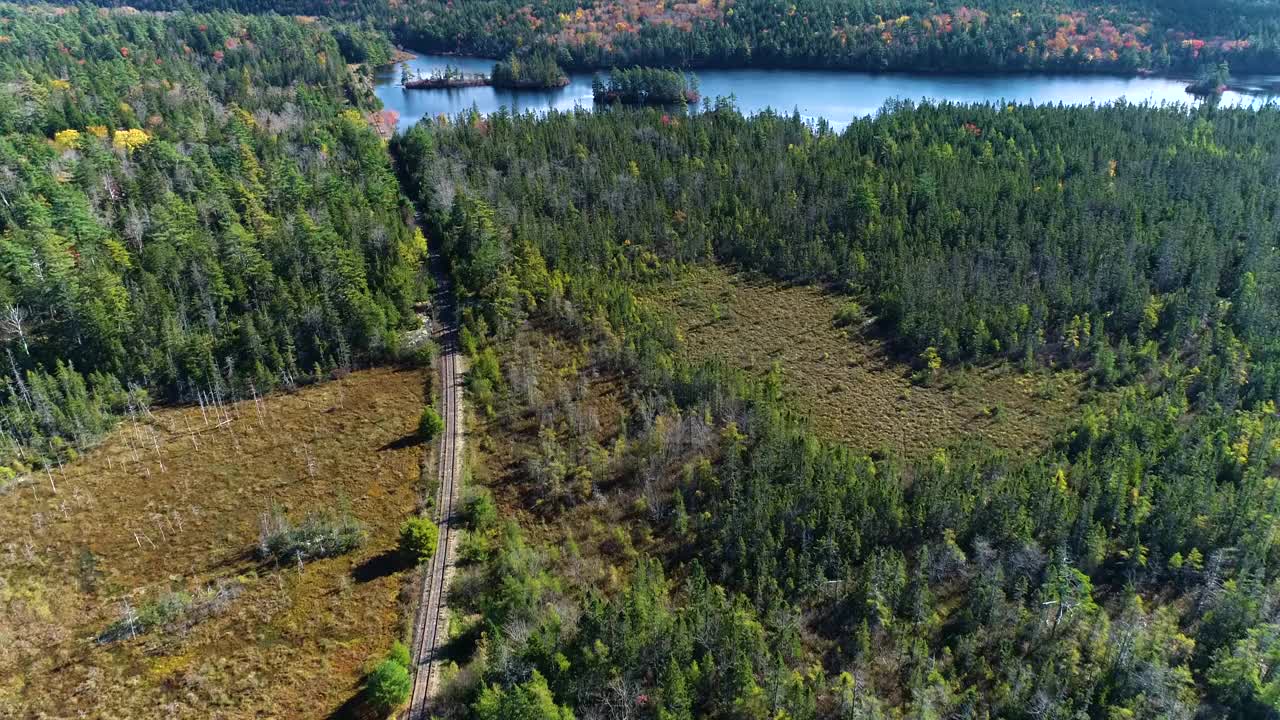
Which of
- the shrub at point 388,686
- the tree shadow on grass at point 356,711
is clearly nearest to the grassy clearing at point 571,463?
the shrub at point 388,686

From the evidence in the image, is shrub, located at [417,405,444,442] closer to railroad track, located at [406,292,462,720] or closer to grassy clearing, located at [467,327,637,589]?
railroad track, located at [406,292,462,720]

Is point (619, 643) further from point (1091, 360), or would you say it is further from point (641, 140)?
point (641, 140)

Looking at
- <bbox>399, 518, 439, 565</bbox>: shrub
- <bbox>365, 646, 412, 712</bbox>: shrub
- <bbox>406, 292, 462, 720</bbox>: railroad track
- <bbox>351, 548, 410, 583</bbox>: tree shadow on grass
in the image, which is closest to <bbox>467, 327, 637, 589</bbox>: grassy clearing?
<bbox>406, 292, 462, 720</bbox>: railroad track

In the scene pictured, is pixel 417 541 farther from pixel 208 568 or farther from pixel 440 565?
pixel 208 568

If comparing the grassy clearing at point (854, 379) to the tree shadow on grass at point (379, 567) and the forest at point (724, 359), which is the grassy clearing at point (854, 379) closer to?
the forest at point (724, 359)

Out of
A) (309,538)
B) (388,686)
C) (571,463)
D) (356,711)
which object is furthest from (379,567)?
(571,463)
